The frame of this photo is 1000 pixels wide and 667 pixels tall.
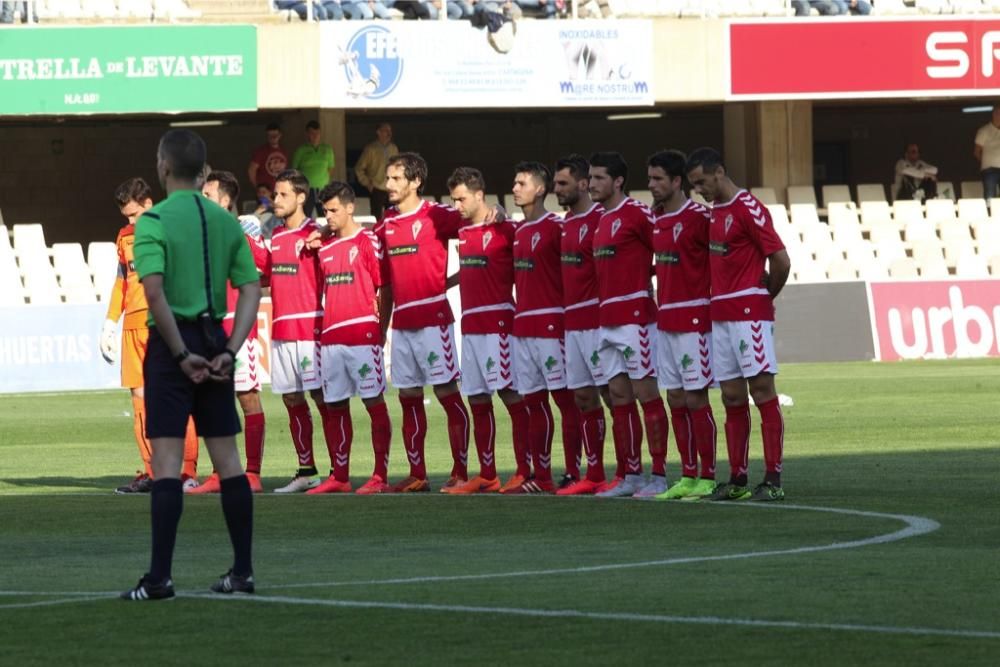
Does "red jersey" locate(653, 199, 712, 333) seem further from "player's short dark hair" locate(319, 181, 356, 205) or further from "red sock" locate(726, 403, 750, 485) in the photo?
"player's short dark hair" locate(319, 181, 356, 205)

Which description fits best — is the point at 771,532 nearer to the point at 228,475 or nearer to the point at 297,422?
the point at 228,475


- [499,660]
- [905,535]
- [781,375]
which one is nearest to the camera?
[499,660]

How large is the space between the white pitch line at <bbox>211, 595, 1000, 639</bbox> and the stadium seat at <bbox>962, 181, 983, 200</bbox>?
3028 centimetres

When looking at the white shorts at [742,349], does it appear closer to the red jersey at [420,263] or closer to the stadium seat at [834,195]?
the red jersey at [420,263]

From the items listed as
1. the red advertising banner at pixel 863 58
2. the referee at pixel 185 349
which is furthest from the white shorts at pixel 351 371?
the red advertising banner at pixel 863 58

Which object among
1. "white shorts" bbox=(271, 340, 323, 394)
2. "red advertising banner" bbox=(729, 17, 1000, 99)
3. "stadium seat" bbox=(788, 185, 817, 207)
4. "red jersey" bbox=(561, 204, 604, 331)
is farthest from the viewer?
"stadium seat" bbox=(788, 185, 817, 207)

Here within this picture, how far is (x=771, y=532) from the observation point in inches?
412

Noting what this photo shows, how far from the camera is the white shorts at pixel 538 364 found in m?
13.2

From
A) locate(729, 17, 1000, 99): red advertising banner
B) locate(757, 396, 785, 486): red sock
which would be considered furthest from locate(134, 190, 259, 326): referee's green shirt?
locate(729, 17, 1000, 99): red advertising banner

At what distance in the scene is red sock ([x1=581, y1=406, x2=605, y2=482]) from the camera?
13.1m

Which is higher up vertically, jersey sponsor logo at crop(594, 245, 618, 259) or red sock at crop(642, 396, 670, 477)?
jersey sponsor logo at crop(594, 245, 618, 259)

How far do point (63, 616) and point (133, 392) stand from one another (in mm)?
6470

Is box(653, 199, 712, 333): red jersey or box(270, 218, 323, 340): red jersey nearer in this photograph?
box(653, 199, 712, 333): red jersey

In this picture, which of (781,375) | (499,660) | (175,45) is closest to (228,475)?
(499,660)
